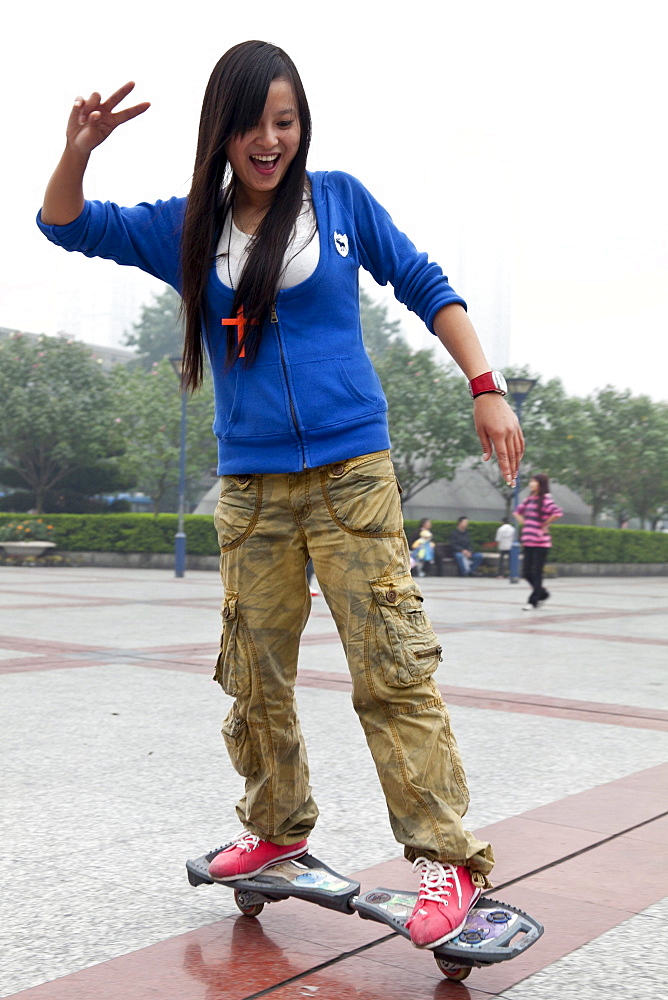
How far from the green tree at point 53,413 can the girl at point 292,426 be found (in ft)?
92.5

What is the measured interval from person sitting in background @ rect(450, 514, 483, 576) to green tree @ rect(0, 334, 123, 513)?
1127 centimetres

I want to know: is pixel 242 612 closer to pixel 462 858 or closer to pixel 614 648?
pixel 462 858

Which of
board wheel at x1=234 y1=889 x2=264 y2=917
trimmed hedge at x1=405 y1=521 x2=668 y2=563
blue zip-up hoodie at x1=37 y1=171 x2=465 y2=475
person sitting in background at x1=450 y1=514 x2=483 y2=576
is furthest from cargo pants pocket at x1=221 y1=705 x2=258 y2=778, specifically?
trimmed hedge at x1=405 y1=521 x2=668 y2=563

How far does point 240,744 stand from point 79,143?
4.49 feet

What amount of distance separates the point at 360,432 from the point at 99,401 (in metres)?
29.6

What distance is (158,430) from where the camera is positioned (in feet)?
102

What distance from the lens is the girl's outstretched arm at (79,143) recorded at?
229 cm

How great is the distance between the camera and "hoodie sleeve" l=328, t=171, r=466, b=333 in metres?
2.46

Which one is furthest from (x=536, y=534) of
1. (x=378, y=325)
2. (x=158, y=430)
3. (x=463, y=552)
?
(x=378, y=325)

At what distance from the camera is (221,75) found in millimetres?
2352

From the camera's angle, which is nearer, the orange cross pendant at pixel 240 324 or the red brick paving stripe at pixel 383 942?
the red brick paving stripe at pixel 383 942

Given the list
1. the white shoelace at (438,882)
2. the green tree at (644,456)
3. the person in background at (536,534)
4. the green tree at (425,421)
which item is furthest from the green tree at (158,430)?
the white shoelace at (438,882)

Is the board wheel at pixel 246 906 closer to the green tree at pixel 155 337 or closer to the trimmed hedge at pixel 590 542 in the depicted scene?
the trimmed hedge at pixel 590 542

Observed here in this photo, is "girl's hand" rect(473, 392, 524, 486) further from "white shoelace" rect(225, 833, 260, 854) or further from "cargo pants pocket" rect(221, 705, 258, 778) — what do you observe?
"white shoelace" rect(225, 833, 260, 854)
